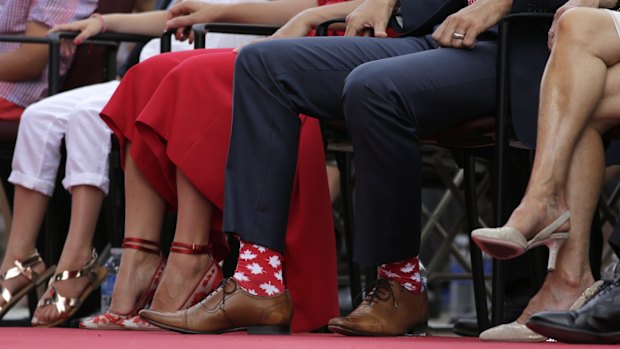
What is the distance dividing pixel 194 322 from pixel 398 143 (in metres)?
0.56

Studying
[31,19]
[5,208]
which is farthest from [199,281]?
[5,208]

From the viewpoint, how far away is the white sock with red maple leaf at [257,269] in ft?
8.66

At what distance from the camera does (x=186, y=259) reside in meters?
2.90

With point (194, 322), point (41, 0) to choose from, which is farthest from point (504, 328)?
point (41, 0)

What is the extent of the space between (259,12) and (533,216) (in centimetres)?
146

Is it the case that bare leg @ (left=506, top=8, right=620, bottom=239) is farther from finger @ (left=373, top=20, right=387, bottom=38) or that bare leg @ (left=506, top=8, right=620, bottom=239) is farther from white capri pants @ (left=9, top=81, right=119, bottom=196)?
white capri pants @ (left=9, top=81, right=119, bottom=196)

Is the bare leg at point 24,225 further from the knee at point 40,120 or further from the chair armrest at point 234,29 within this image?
the chair armrest at point 234,29

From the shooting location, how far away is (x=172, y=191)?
123 inches

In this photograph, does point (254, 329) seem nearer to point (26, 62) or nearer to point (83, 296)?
point (83, 296)

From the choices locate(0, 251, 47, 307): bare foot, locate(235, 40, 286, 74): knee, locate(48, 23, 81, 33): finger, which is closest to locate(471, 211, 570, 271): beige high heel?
locate(235, 40, 286, 74): knee

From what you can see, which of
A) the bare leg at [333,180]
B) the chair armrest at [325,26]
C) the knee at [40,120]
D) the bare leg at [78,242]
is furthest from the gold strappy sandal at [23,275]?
the chair armrest at [325,26]

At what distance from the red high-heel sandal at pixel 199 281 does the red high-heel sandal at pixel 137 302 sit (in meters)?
0.03

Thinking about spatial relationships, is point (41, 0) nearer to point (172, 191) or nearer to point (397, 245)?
point (172, 191)

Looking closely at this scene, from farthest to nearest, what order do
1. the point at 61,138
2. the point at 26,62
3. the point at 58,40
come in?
the point at 26,62 → the point at 58,40 → the point at 61,138
